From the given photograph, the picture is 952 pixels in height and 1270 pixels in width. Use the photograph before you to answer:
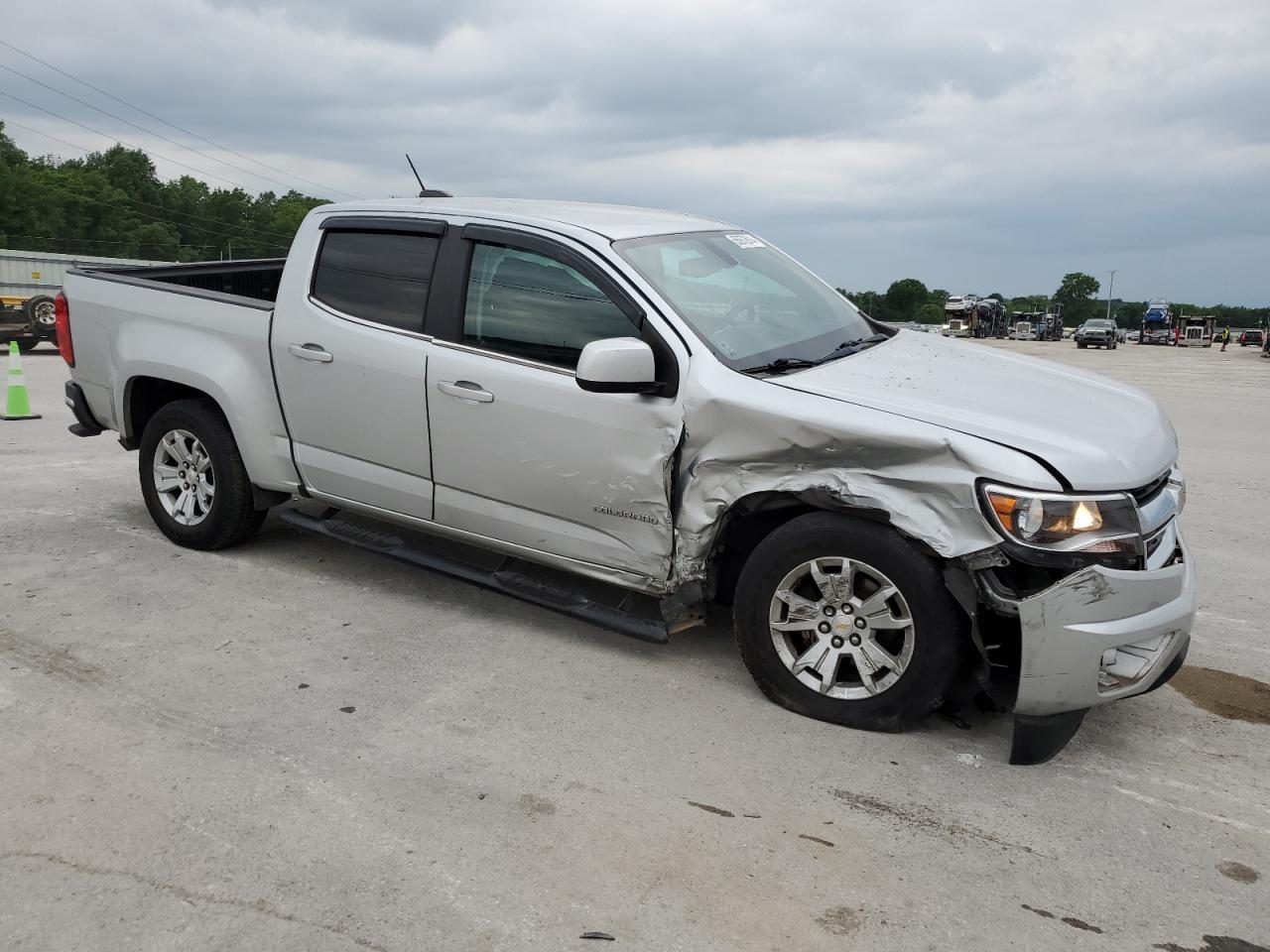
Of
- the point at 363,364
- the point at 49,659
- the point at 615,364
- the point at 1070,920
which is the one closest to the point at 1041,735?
the point at 1070,920

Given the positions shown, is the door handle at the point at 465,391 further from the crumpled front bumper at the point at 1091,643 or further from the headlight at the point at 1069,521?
the crumpled front bumper at the point at 1091,643

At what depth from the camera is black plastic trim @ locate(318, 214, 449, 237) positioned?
4.75 meters

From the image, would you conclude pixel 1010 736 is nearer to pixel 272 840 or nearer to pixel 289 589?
pixel 272 840

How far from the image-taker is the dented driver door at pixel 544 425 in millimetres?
4090

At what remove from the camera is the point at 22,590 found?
5.08 meters

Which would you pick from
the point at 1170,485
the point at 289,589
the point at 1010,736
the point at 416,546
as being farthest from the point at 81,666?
the point at 1170,485

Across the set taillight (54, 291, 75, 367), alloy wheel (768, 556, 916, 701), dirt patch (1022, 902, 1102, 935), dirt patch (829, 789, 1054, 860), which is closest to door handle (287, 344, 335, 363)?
taillight (54, 291, 75, 367)

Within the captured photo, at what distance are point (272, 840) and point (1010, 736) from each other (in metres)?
2.58

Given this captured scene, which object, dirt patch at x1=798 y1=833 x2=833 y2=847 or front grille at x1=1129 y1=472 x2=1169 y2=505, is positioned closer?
dirt patch at x1=798 y1=833 x2=833 y2=847

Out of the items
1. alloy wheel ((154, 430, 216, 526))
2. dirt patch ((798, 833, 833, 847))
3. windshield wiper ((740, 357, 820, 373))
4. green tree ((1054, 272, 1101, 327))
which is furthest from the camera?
green tree ((1054, 272, 1101, 327))

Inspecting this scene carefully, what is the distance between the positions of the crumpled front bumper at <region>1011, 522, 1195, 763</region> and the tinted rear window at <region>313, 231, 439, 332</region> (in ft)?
9.50

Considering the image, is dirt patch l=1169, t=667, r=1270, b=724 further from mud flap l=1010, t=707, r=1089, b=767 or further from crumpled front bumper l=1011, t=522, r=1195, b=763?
mud flap l=1010, t=707, r=1089, b=767

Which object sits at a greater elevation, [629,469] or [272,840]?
[629,469]

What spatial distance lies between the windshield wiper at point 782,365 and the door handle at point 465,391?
1132 millimetres
